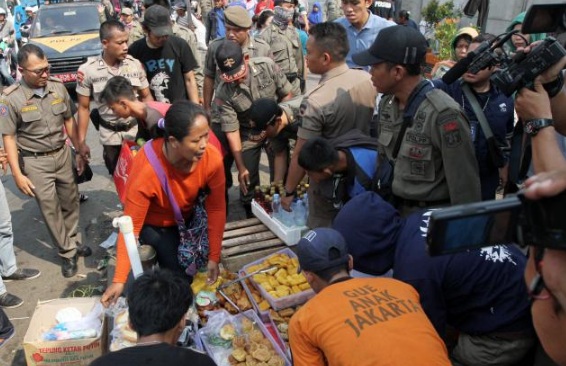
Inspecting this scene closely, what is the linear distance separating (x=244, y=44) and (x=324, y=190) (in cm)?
239

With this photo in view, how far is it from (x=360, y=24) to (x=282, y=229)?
7.62 feet

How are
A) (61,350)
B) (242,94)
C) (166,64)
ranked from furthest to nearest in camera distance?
(166,64) < (242,94) < (61,350)

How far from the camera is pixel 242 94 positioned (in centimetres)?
430

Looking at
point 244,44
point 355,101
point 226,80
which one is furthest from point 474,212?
point 244,44

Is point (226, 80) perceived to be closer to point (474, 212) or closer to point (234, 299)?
point (234, 299)

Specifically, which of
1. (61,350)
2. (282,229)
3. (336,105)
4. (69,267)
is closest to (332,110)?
(336,105)

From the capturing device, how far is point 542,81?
7.38ft

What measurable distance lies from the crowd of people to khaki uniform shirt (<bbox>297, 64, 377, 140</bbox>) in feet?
0.04

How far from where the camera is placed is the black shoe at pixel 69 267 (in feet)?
14.6

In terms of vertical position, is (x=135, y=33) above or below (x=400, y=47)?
below

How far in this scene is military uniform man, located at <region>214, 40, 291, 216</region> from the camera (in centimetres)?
413

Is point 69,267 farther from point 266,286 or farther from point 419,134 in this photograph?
point 419,134

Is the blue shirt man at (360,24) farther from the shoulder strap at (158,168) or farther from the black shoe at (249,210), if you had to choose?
the shoulder strap at (158,168)

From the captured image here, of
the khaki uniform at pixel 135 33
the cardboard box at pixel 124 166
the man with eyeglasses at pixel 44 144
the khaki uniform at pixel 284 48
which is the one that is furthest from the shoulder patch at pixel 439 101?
the khaki uniform at pixel 135 33
